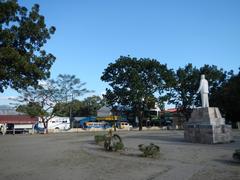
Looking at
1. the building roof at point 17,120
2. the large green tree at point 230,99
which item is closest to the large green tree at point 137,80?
the large green tree at point 230,99

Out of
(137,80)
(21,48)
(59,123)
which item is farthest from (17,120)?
(21,48)

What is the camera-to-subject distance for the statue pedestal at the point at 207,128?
58.5 feet

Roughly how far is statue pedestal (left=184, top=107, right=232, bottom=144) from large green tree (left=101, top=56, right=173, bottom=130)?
25.7m

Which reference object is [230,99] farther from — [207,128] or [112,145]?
[112,145]

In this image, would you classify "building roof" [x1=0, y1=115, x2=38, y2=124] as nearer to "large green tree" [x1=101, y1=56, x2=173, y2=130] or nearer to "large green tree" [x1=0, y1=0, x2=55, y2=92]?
"large green tree" [x1=101, y1=56, x2=173, y2=130]

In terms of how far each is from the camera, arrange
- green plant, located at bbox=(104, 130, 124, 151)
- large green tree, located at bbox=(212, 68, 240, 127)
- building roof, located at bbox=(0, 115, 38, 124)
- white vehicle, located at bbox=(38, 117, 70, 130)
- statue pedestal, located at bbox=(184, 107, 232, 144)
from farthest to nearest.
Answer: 1. white vehicle, located at bbox=(38, 117, 70, 130)
2. building roof, located at bbox=(0, 115, 38, 124)
3. large green tree, located at bbox=(212, 68, 240, 127)
4. statue pedestal, located at bbox=(184, 107, 232, 144)
5. green plant, located at bbox=(104, 130, 124, 151)

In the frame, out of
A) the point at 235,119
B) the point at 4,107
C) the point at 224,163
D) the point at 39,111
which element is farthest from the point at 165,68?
the point at 4,107

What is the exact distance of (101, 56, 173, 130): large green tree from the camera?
45.8m

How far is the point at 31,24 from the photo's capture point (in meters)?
16.0

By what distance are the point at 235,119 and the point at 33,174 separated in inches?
1929

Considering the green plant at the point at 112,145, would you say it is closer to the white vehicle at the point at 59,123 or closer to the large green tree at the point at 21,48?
the large green tree at the point at 21,48

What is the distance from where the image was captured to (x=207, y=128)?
18078 mm

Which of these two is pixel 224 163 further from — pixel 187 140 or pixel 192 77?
pixel 192 77

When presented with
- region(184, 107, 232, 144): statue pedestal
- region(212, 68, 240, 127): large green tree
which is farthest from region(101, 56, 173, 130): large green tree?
region(184, 107, 232, 144): statue pedestal
